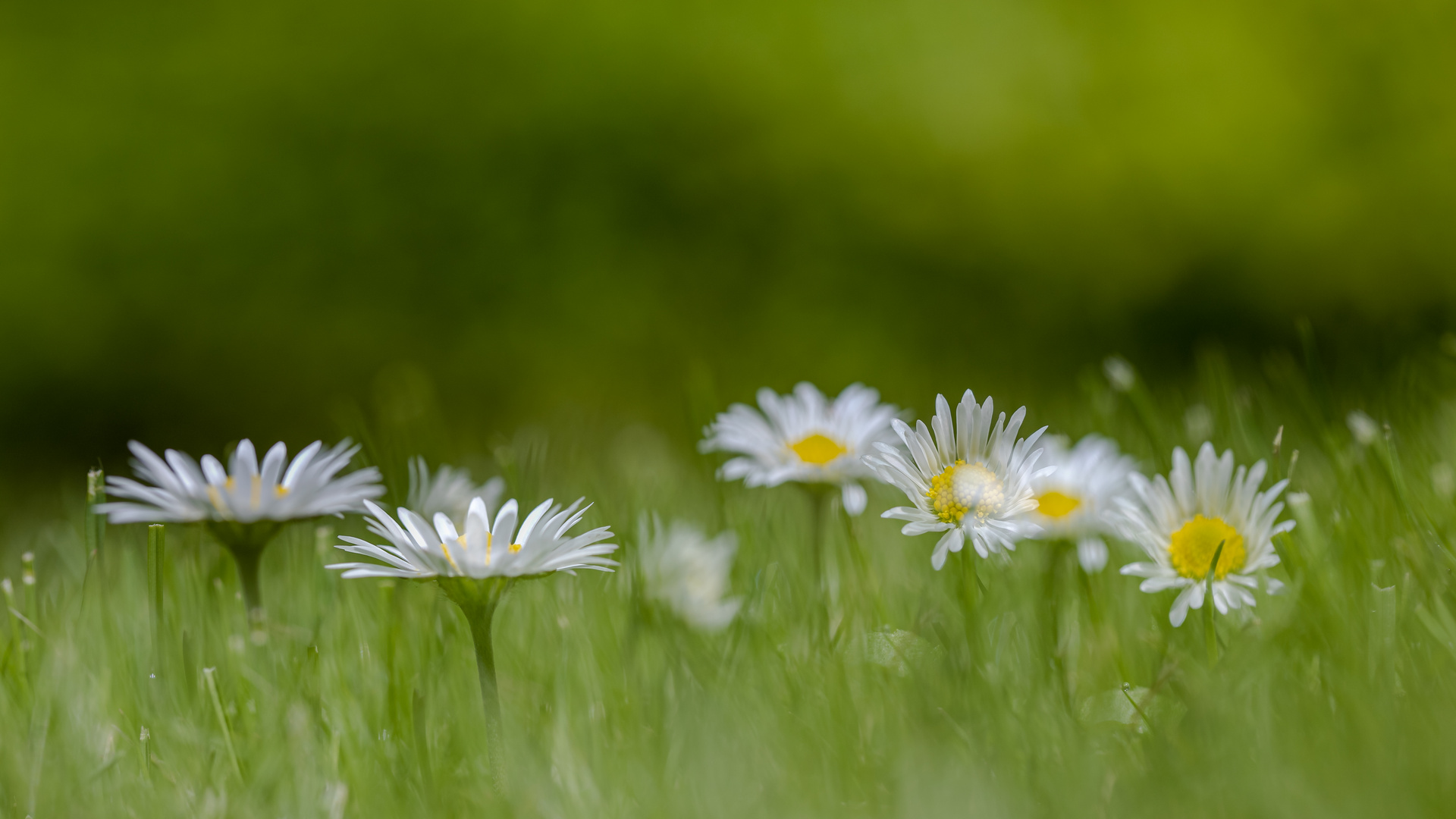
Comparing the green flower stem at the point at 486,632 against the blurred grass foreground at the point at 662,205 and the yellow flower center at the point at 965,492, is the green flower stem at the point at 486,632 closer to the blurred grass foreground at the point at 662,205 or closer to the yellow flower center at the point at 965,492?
the yellow flower center at the point at 965,492

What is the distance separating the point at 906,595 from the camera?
1.51 meters

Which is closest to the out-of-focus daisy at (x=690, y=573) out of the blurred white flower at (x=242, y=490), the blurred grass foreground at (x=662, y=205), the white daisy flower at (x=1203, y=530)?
the blurred white flower at (x=242, y=490)

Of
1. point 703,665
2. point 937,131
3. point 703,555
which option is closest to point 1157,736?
point 703,665

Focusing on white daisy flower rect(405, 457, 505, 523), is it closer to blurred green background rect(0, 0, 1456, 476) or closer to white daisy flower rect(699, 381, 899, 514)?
white daisy flower rect(699, 381, 899, 514)

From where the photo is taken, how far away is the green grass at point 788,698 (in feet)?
3.12

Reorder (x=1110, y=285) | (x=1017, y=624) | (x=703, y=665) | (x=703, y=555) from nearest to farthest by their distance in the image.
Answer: (x=703, y=665) < (x=1017, y=624) < (x=703, y=555) < (x=1110, y=285)

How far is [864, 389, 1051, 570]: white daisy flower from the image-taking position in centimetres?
106

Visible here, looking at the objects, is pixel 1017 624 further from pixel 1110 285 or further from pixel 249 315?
pixel 249 315

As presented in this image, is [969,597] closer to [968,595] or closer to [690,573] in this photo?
[968,595]

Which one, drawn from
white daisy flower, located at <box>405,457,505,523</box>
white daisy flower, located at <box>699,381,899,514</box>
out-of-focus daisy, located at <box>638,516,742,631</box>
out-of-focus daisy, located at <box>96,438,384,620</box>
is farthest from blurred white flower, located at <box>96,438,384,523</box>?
white daisy flower, located at <box>699,381,899,514</box>

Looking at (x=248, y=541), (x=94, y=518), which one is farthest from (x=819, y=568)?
(x=94, y=518)

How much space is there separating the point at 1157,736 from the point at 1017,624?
12.6 inches

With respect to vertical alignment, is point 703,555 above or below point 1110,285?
below

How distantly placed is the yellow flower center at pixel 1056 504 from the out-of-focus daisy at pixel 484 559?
2.30 ft
